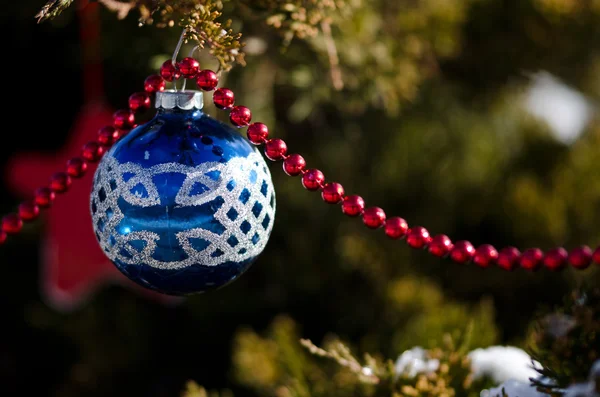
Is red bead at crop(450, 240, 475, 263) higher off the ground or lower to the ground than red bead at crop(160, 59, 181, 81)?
lower

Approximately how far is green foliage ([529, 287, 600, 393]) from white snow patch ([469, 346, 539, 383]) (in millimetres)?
122

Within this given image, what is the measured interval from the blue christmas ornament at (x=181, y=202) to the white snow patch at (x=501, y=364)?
0.24 metres

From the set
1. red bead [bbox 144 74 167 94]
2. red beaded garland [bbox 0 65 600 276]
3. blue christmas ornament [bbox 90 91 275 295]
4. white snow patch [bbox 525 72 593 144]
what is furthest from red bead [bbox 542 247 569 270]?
white snow patch [bbox 525 72 593 144]

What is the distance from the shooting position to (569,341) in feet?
1.37

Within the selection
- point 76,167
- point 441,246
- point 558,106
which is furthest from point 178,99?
point 558,106

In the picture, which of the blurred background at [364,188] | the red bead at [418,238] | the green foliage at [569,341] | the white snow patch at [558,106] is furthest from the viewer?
the white snow patch at [558,106]

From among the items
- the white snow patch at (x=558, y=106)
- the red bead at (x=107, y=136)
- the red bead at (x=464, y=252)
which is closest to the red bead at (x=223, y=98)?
the red bead at (x=107, y=136)

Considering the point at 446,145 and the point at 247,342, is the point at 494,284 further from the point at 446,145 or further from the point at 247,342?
the point at 247,342

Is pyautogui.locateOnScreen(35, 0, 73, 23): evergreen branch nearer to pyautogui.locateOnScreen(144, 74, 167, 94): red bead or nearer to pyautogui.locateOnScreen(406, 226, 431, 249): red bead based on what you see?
pyautogui.locateOnScreen(144, 74, 167, 94): red bead

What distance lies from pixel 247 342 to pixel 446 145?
522 mm

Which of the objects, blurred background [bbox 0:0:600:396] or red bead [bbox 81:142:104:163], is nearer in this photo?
red bead [bbox 81:142:104:163]

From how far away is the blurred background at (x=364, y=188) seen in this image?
96 cm

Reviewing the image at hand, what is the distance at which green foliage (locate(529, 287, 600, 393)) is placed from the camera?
411 millimetres

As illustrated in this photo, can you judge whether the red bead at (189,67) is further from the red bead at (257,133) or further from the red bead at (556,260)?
the red bead at (556,260)
